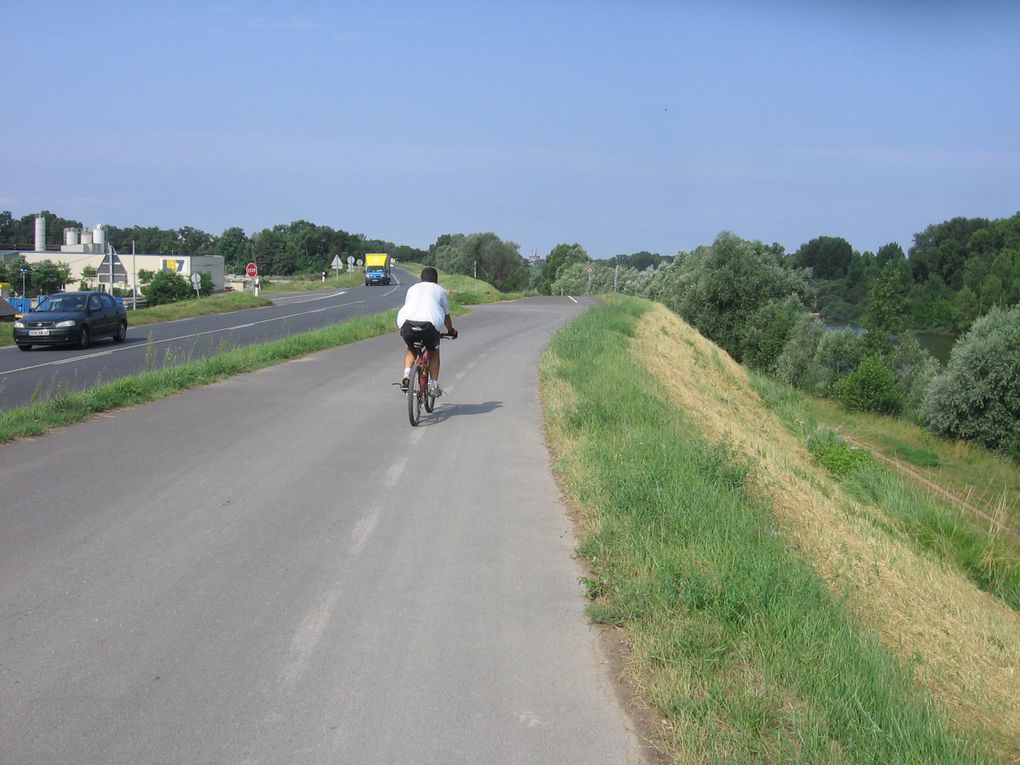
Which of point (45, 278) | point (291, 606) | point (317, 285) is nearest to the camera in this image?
point (291, 606)

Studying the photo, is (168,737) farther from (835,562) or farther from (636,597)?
(835,562)

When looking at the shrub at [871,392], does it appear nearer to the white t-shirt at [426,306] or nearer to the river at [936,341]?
the river at [936,341]

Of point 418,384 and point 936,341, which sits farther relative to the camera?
point 936,341

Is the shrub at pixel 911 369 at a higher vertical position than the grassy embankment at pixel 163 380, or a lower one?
lower

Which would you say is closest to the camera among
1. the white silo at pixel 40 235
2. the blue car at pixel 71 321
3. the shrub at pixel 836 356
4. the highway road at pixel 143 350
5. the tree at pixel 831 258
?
the highway road at pixel 143 350

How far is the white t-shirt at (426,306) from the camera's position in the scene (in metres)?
11.3

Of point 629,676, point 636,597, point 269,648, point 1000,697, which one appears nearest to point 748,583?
point 636,597

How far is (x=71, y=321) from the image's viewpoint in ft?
78.3

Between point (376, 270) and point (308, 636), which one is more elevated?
point (376, 270)

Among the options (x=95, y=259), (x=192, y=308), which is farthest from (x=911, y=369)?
(x=95, y=259)

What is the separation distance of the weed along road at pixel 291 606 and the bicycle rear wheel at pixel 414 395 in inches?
40.0

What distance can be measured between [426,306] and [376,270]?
73.1m

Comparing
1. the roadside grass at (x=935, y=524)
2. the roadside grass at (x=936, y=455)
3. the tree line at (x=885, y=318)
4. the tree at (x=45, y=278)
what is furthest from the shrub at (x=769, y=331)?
the tree at (x=45, y=278)

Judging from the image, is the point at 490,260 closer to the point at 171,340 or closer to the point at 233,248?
the point at 233,248
